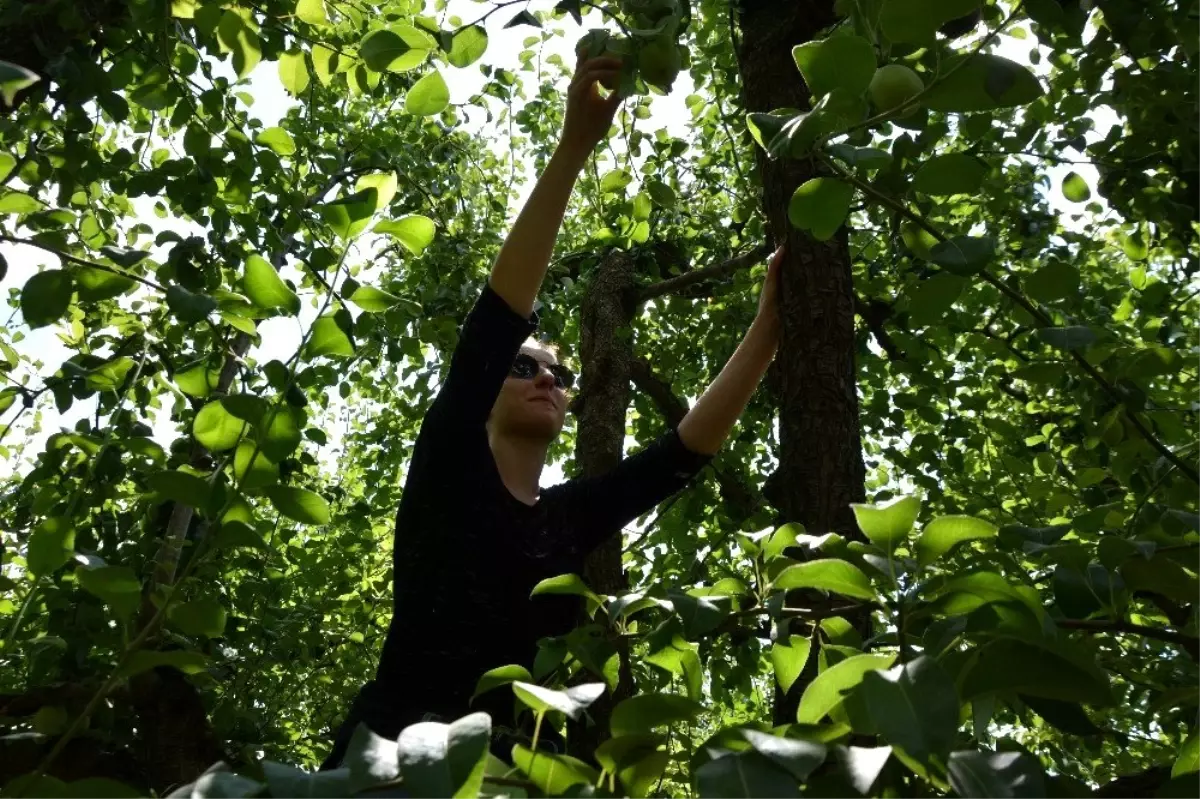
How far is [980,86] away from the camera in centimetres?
68

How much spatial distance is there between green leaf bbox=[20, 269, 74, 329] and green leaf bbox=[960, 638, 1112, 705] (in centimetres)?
92

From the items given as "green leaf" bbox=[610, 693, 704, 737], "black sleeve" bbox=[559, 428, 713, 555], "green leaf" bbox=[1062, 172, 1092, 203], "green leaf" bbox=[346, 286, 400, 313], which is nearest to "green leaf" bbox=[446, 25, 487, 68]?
"green leaf" bbox=[346, 286, 400, 313]

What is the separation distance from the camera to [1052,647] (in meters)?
0.54

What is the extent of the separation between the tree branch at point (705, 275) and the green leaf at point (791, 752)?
3.54 metres

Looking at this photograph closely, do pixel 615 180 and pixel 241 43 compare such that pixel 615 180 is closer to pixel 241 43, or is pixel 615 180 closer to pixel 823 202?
pixel 241 43

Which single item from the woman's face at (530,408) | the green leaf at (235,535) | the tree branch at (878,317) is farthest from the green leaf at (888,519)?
the tree branch at (878,317)

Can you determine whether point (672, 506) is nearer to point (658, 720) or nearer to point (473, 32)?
point (473, 32)

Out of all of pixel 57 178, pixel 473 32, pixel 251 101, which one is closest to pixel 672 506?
pixel 251 101

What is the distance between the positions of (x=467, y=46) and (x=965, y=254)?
637 millimetres

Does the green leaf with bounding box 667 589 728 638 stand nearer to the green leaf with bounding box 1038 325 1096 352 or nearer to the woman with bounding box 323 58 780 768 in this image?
the green leaf with bounding box 1038 325 1096 352

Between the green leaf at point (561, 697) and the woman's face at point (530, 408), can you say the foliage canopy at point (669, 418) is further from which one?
the woman's face at point (530, 408)

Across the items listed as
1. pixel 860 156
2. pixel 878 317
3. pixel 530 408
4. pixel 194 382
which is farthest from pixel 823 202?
pixel 878 317

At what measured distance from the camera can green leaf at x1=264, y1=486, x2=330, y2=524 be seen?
774mm

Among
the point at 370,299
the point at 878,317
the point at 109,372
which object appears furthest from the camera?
the point at 878,317
